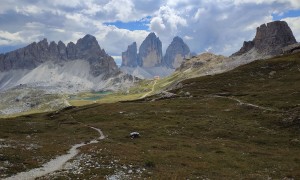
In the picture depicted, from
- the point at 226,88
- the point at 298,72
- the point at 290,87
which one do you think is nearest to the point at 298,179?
the point at 290,87

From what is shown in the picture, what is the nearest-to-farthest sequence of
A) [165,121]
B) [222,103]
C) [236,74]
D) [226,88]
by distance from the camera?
[165,121]
[222,103]
[226,88]
[236,74]

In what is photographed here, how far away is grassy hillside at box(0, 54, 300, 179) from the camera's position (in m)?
35.2

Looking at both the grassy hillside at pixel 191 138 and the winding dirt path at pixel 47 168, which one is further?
the grassy hillside at pixel 191 138

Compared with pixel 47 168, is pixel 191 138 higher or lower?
lower

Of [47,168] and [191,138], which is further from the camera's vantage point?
[191,138]

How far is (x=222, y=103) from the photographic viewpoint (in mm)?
97000

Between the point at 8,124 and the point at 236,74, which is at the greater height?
the point at 236,74

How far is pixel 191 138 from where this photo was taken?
200 ft

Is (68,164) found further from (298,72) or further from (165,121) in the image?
(298,72)

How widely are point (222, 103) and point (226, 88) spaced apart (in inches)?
1102

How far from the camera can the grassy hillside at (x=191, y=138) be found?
35.2 m

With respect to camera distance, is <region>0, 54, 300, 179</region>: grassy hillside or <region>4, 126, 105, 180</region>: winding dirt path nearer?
<region>4, 126, 105, 180</region>: winding dirt path

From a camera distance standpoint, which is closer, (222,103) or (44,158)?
(44,158)

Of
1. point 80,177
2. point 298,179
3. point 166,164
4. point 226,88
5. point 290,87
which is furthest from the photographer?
point 226,88
